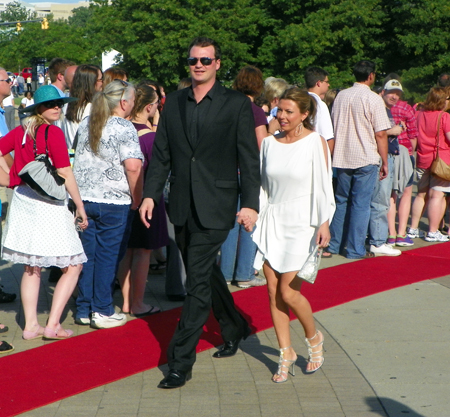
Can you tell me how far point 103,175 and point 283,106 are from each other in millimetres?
1646

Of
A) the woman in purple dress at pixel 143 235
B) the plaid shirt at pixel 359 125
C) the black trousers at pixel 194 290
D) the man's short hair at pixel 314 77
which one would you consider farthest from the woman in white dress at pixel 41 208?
the plaid shirt at pixel 359 125

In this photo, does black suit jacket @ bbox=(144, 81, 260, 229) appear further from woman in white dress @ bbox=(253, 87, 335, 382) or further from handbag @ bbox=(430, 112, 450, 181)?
handbag @ bbox=(430, 112, 450, 181)

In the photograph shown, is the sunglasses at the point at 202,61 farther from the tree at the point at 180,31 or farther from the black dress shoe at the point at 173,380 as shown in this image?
the tree at the point at 180,31

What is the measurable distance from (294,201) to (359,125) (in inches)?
147

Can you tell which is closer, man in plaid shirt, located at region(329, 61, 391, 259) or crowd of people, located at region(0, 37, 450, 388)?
crowd of people, located at region(0, 37, 450, 388)

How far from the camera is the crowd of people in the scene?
4.39m

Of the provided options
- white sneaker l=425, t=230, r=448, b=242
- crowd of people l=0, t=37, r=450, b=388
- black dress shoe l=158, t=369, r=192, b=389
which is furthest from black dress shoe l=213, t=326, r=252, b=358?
white sneaker l=425, t=230, r=448, b=242

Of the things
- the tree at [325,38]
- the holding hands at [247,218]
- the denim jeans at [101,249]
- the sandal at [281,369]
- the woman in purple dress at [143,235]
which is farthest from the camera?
the tree at [325,38]

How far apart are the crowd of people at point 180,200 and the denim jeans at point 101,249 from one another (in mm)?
11

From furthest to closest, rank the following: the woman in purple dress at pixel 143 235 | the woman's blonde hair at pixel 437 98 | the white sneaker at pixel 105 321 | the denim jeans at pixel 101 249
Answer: the woman's blonde hair at pixel 437 98 < the woman in purple dress at pixel 143 235 < the white sneaker at pixel 105 321 < the denim jeans at pixel 101 249

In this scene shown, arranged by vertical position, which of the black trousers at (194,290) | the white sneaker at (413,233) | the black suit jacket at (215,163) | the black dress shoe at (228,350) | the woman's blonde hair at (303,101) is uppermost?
the woman's blonde hair at (303,101)

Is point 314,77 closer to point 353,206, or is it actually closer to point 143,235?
point 353,206

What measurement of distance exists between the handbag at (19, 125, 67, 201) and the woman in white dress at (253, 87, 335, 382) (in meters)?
1.49

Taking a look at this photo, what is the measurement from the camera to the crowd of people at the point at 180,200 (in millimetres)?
4387
